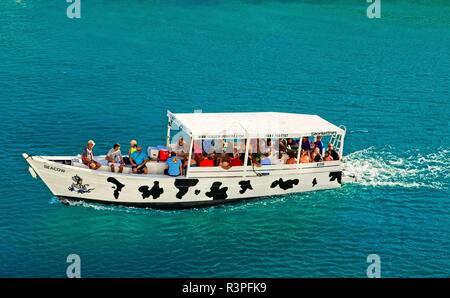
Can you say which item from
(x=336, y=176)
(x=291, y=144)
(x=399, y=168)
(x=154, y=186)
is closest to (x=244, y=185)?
(x=291, y=144)

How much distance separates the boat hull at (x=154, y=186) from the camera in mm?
46125

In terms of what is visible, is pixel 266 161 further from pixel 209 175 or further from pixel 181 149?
pixel 181 149

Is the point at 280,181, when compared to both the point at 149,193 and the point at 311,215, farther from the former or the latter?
the point at 149,193

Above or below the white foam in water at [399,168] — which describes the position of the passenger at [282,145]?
above

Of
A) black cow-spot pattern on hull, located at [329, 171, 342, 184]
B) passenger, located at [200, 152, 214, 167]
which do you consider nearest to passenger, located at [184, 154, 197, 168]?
passenger, located at [200, 152, 214, 167]

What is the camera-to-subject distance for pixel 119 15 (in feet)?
300

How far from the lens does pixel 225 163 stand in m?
47.6

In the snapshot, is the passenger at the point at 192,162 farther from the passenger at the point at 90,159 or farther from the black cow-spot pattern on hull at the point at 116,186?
the passenger at the point at 90,159

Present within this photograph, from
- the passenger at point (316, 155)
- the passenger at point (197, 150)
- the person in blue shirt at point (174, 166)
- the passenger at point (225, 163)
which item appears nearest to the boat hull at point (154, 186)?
the person in blue shirt at point (174, 166)

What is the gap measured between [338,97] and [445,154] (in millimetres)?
13400

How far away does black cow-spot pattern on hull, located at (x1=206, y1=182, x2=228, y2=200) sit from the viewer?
47719mm

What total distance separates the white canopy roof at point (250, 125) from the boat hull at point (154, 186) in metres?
2.20
